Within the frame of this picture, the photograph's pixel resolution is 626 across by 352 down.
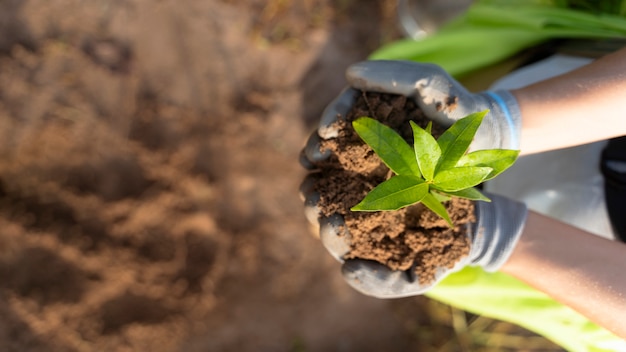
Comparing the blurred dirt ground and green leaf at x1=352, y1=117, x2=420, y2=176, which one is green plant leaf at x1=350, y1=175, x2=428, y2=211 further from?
the blurred dirt ground

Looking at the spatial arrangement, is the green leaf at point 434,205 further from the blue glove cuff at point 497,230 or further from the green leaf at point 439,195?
the blue glove cuff at point 497,230

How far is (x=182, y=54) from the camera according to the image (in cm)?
172

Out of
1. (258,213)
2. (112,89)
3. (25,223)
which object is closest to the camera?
(25,223)

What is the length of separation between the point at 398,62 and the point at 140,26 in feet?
3.91

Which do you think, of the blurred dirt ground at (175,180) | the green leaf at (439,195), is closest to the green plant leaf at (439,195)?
the green leaf at (439,195)

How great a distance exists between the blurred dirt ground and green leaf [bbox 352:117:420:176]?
1089 millimetres

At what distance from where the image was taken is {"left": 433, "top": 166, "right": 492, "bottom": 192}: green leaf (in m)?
0.66

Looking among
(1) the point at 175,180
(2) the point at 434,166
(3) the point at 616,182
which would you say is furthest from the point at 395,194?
(1) the point at 175,180

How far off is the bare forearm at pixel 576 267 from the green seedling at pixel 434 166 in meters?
0.31

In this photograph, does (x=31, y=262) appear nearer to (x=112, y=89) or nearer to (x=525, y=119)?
(x=112, y=89)

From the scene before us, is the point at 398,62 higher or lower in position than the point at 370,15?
lower

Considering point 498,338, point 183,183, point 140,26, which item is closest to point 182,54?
point 140,26

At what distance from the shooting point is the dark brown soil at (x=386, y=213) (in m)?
0.84

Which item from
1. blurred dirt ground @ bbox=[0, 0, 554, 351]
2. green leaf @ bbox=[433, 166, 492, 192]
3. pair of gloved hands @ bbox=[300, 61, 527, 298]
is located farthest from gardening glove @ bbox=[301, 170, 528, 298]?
blurred dirt ground @ bbox=[0, 0, 554, 351]
